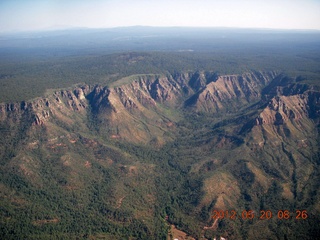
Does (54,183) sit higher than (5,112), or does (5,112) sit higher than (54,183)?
(5,112)

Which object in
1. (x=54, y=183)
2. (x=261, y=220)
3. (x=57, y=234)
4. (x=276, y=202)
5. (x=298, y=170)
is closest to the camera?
(x=57, y=234)

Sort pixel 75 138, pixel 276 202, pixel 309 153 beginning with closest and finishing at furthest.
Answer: pixel 276 202
pixel 309 153
pixel 75 138

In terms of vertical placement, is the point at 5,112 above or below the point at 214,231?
above

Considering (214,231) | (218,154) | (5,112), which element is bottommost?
(214,231)

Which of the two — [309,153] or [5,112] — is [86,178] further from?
[309,153]

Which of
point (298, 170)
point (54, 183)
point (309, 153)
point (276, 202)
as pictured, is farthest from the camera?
point (309, 153)

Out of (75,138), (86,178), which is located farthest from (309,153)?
(75,138)

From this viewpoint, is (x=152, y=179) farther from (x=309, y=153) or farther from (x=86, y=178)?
(x=309, y=153)

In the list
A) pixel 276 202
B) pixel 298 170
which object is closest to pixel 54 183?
pixel 276 202

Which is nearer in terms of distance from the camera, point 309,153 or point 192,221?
point 192,221
